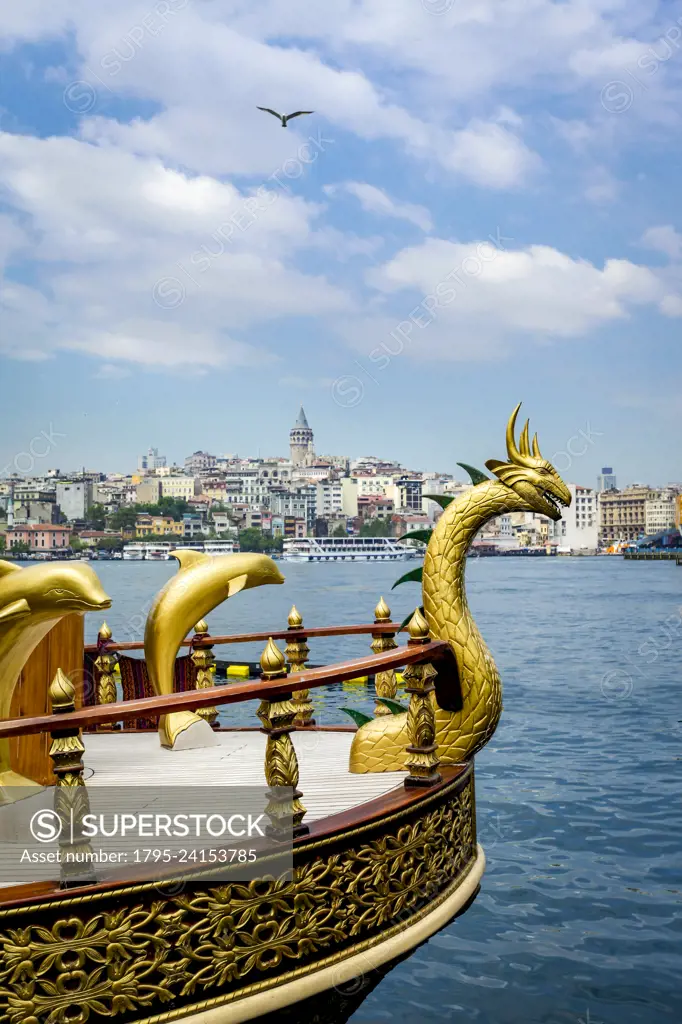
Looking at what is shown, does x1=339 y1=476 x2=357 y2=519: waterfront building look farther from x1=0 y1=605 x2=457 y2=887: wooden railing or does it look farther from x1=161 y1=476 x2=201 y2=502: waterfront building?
x1=0 y1=605 x2=457 y2=887: wooden railing

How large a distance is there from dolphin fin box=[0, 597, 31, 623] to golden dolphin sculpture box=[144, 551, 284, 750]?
5.82ft

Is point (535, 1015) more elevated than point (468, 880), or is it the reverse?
point (468, 880)

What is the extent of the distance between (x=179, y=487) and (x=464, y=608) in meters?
133

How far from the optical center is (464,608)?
5188 mm

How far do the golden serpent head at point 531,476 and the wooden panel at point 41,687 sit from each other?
8.17 feet

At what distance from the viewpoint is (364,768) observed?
494 centimetres

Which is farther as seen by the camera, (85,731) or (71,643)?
(85,731)

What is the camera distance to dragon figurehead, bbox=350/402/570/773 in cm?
494

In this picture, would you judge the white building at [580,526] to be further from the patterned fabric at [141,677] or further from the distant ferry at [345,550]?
the patterned fabric at [141,677]

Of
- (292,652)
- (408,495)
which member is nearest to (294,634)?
(292,652)

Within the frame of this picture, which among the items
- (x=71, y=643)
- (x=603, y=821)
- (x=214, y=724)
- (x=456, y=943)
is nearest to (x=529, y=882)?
(x=456, y=943)

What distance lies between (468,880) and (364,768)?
0.74 metres

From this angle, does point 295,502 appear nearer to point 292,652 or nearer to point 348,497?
point 348,497

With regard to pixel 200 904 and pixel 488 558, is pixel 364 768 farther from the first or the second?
pixel 488 558
